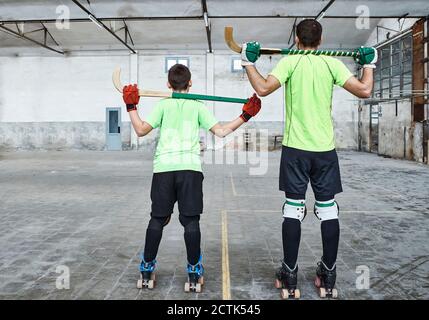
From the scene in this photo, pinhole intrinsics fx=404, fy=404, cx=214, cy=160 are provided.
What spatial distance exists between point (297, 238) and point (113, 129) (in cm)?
2013

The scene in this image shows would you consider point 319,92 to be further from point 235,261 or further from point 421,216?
point 421,216

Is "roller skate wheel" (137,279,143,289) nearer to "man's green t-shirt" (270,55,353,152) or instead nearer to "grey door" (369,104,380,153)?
"man's green t-shirt" (270,55,353,152)

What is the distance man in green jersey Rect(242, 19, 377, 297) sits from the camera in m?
2.65

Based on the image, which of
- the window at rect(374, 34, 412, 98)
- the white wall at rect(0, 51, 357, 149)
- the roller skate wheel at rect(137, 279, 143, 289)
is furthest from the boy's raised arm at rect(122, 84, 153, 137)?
the white wall at rect(0, 51, 357, 149)

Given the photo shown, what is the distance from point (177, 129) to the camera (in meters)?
2.83

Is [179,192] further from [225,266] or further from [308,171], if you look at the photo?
A: [225,266]

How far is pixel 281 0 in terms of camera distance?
13328 millimetres

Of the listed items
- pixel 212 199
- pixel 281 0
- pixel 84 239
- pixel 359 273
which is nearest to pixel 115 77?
pixel 84 239

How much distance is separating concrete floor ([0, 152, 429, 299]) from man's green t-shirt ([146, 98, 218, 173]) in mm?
931

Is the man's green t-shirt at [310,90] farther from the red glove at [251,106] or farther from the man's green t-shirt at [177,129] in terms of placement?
the man's green t-shirt at [177,129]

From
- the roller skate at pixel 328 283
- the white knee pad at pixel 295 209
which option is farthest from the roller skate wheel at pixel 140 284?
the roller skate at pixel 328 283

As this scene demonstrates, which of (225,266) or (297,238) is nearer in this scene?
(297,238)

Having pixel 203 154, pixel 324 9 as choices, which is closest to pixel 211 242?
pixel 324 9
